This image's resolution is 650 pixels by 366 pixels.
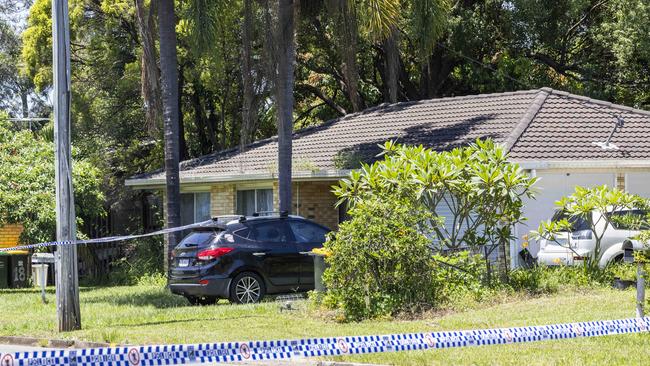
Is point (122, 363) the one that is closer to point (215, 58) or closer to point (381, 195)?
point (381, 195)

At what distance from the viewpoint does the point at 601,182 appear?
21.8m

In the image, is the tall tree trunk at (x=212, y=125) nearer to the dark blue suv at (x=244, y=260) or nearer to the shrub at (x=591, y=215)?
the dark blue suv at (x=244, y=260)

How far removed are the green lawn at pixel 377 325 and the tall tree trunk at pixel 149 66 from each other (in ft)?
17.9

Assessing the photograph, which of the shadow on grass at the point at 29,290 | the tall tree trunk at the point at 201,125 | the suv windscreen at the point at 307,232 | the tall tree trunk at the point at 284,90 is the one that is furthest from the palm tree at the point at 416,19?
the tall tree trunk at the point at 201,125

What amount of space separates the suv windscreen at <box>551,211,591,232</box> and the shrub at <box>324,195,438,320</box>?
12.2ft

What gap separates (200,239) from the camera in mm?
18828

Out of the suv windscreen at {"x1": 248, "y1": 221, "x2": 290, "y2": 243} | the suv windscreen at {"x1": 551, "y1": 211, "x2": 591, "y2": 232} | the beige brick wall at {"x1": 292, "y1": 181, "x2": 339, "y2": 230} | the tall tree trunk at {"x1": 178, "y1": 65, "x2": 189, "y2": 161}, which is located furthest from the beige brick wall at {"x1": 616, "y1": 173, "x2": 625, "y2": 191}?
the tall tree trunk at {"x1": 178, "y1": 65, "x2": 189, "y2": 161}

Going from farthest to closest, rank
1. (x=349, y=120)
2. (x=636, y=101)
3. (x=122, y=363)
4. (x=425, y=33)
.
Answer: (x=636, y=101) → (x=349, y=120) → (x=425, y=33) → (x=122, y=363)

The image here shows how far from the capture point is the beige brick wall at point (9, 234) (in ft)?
82.8

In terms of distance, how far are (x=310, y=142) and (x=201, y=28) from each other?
671cm

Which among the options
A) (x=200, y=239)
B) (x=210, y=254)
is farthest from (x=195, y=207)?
(x=210, y=254)

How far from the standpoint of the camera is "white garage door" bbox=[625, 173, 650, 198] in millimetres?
22000

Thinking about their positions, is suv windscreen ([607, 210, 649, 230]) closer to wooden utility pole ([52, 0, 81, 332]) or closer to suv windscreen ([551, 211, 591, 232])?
suv windscreen ([551, 211, 591, 232])

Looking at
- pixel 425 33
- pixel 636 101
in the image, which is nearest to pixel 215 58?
pixel 425 33
